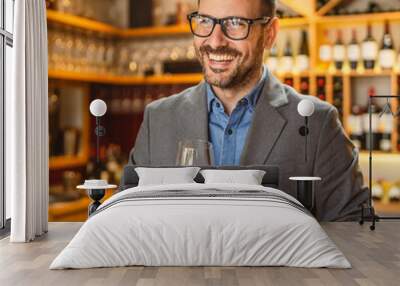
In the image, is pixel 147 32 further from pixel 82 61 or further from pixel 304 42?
pixel 304 42

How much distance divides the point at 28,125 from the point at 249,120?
1.92 metres

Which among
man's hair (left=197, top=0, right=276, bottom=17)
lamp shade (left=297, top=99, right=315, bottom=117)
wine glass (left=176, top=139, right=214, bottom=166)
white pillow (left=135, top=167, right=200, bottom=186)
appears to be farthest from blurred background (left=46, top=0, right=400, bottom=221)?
white pillow (left=135, top=167, right=200, bottom=186)

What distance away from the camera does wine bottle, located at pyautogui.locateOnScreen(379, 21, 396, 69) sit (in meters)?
6.20

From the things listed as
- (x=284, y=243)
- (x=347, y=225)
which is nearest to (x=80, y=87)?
(x=347, y=225)

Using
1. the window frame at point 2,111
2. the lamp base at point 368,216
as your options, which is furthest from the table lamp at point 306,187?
the window frame at point 2,111

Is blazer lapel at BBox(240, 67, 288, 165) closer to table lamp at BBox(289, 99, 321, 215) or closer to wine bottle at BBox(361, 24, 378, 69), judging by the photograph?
table lamp at BBox(289, 99, 321, 215)

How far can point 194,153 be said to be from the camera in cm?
583

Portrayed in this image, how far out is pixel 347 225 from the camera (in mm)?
5684

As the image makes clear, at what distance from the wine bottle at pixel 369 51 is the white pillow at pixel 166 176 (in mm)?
2048

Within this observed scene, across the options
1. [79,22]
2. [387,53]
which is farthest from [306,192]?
[79,22]

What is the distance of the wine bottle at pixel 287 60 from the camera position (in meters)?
6.39

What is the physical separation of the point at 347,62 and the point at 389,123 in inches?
27.2

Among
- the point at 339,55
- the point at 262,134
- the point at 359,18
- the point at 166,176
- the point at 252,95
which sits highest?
the point at 359,18

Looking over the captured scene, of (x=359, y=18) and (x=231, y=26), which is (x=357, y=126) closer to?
(x=359, y=18)
